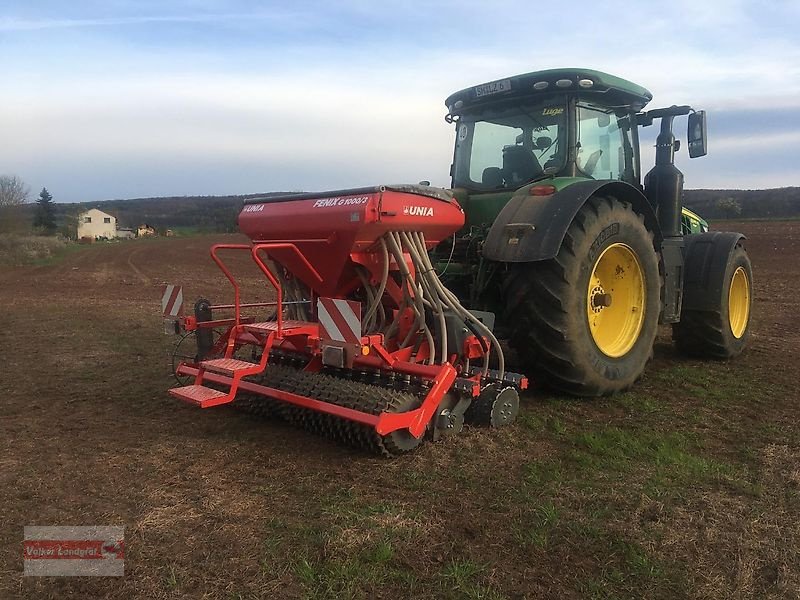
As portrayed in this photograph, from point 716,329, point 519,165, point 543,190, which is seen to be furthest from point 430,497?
point 716,329

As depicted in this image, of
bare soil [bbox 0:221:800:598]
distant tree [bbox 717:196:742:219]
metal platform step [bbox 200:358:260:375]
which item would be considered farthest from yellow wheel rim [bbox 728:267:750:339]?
distant tree [bbox 717:196:742:219]

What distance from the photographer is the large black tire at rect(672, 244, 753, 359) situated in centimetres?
633

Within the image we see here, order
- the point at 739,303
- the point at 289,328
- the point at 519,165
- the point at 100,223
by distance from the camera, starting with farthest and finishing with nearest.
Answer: the point at 100,223 < the point at 739,303 < the point at 519,165 < the point at 289,328

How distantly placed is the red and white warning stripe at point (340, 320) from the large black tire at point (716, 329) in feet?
13.5

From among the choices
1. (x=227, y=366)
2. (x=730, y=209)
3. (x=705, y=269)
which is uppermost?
(x=730, y=209)

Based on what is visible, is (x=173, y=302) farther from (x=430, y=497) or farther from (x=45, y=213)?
(x=45, y=213)

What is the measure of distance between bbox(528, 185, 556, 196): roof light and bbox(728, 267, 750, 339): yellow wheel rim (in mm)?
3296

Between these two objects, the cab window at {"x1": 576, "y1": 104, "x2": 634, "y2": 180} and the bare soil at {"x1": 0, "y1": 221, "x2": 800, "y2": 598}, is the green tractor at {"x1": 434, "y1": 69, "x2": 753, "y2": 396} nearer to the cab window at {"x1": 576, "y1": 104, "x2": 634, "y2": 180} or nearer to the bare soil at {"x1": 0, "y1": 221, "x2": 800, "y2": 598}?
the cab window at {"x1": 576, "y1": 104, "x2": 634, "y2": 180}

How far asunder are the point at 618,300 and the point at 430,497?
2.77 meters

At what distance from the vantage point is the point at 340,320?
385 centimetres

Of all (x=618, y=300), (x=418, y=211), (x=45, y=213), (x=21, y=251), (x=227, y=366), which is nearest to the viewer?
(x=227, y=366)

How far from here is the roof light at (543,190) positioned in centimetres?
465

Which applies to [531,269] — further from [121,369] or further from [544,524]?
[121,369]

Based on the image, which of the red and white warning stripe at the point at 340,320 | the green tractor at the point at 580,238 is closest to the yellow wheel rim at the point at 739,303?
the green tractor at the point at 580,238
